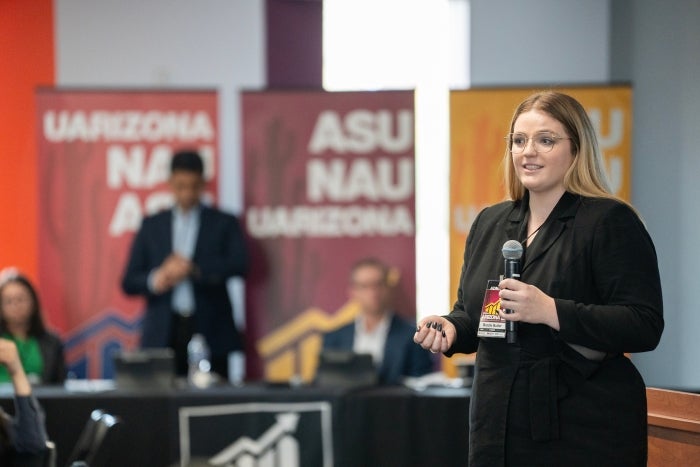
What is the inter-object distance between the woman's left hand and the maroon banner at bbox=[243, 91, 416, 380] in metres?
4.41

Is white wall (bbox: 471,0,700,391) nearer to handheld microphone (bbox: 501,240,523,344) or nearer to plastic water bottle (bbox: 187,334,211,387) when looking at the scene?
plastic water bottle (bbox: 187,334,211,387)

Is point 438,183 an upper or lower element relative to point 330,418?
upper

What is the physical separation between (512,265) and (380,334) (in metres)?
3.53

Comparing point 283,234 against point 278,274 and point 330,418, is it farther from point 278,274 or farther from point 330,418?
point 330,418

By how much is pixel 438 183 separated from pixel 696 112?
197cm

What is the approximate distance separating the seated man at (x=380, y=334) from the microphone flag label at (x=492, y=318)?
321 centimetres

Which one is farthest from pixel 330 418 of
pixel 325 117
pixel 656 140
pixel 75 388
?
pixel 656 140

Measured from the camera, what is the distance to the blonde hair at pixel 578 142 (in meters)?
2.03

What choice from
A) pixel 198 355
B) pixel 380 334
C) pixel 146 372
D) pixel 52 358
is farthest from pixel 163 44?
pixel 146 372

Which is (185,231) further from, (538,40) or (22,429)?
(22,429)

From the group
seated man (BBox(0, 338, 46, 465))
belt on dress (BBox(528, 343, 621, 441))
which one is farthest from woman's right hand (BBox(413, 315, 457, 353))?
seated man (BBox(0, 338, 46, 465))

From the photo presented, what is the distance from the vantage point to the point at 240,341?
6.32 metres

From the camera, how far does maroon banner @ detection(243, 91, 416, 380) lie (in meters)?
6.34

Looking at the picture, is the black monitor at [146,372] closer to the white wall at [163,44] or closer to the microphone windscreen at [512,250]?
the white wall at [163,44]
